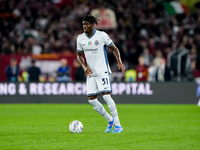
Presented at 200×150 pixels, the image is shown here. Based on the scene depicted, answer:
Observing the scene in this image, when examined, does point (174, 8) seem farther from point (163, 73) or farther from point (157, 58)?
point (163, 73)

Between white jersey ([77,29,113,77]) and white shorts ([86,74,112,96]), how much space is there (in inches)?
3.9

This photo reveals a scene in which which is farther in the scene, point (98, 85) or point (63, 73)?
point (63, 73)

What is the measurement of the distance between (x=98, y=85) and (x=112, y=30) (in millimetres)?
15582

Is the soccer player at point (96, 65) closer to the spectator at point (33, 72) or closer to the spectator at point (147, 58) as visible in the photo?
the spectator at point (33, 72)

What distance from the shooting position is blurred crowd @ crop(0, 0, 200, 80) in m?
21.9

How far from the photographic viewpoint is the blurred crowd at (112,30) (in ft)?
71.9

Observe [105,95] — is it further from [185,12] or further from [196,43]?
[185,12]

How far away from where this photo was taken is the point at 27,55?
21.1 meters

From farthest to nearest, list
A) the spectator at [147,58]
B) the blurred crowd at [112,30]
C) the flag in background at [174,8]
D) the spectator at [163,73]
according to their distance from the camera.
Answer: the flag in background at [174,8], the blurred crowd at [112,30], the spectator at [147,58], the spectator at [163,73]

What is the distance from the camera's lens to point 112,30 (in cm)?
2433

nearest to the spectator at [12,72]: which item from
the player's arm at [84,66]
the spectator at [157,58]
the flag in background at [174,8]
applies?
the spectator at [157,58]

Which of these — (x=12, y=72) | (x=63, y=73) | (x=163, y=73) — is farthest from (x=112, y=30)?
(x=12, y=72)

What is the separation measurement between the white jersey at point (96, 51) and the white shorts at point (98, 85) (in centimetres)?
10

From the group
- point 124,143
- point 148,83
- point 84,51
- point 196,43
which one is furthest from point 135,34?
point 124,143
